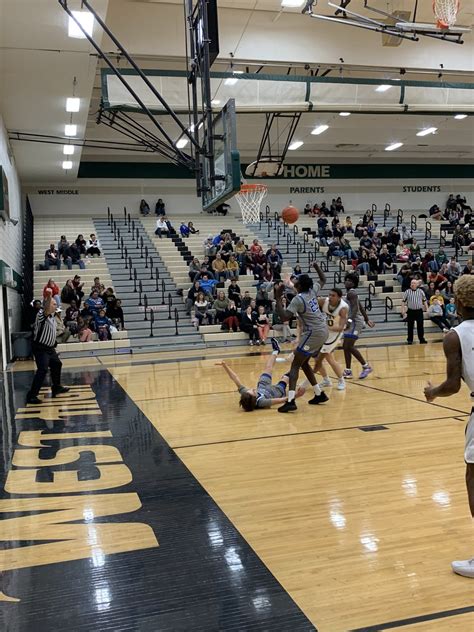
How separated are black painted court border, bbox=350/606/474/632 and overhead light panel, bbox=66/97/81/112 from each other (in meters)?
15.0

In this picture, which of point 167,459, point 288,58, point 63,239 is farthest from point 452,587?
point 63,239

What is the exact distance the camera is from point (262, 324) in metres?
18.2

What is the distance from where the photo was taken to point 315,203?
32219 mm

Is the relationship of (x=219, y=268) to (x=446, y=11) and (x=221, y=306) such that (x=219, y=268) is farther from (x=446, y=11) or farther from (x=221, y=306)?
(x=446, y=11)

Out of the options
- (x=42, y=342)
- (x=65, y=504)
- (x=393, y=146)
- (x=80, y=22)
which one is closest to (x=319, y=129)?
(x=393, y=146)

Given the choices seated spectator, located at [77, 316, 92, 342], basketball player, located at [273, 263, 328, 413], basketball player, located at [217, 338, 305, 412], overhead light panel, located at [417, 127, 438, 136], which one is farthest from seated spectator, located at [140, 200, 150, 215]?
basketball player, located at [273, 263, 328, 413]

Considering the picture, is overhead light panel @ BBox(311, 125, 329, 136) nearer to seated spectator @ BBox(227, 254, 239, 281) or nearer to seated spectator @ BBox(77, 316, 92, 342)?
seated spectator @ BBox(227, 254, 239, 281)

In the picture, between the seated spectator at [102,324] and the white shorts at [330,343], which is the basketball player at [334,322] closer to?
the white shorts at [330,343]

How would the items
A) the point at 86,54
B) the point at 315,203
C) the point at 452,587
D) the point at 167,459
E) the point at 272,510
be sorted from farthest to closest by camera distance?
1. the point at 315,203
2. the point at 86,54
3. the point at 167,459
4. the point at 272,510
5. the point at 452,587

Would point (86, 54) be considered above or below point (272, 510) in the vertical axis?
above

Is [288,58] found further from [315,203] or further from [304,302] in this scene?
[315,203]

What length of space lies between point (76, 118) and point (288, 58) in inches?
242

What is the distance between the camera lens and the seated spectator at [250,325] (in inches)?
711

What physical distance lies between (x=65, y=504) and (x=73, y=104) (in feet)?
→ 43.8
